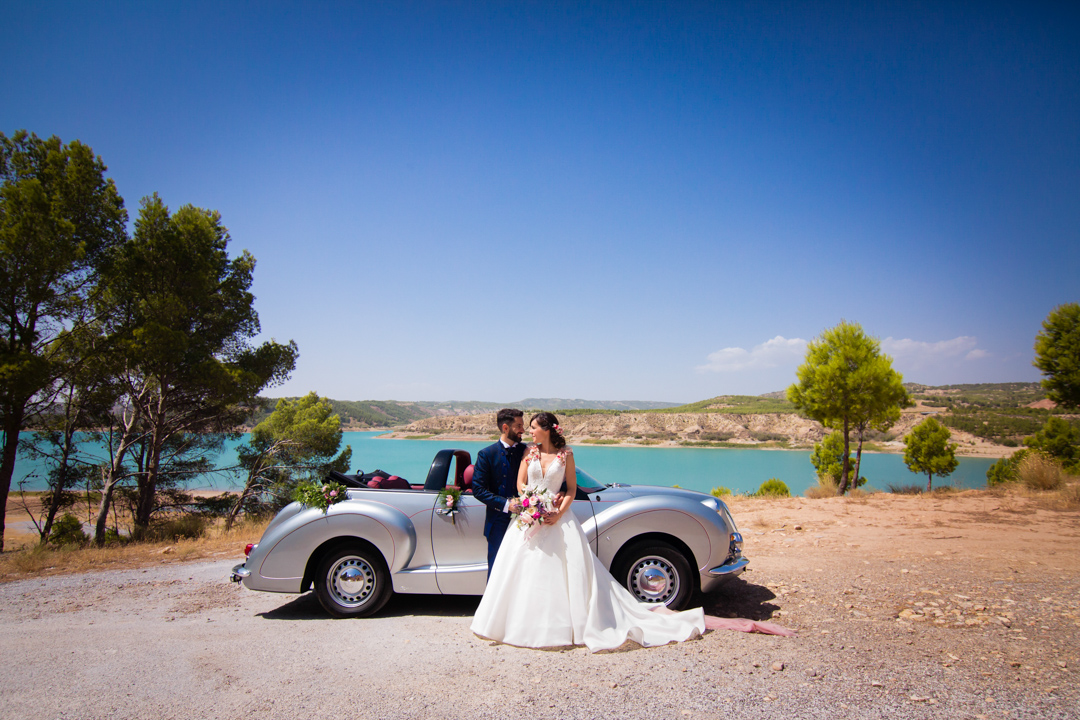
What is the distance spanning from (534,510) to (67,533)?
49.3 ft

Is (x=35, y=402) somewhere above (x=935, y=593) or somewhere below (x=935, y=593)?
above

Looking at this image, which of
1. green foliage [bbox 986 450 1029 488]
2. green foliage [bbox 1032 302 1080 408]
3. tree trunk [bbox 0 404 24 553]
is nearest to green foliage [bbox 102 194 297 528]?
tree trunk [bbox 0 404 24 553]

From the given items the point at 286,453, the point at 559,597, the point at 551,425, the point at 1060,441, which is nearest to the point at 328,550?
the point at 559,597

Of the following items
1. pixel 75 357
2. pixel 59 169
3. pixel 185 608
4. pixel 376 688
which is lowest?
pixel 185 608

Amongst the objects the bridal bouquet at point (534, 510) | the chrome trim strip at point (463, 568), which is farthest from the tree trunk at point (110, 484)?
the bridal bouquet at point (534, 510)

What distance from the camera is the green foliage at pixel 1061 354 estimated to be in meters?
16.6

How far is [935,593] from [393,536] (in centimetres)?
552

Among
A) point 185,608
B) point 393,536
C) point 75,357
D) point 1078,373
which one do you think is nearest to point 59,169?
point 75,357

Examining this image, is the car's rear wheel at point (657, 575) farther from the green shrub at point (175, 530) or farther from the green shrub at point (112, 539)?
the green shrub at point (112, 539)

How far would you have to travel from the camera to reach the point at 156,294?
48.0 ft

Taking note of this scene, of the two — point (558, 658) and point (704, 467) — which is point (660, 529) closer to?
point (558, 658)

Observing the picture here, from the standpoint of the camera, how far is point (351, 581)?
5.08m

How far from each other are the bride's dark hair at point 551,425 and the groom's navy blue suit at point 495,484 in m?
0.44

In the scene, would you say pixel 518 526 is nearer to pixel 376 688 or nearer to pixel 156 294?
pixel 376 688
